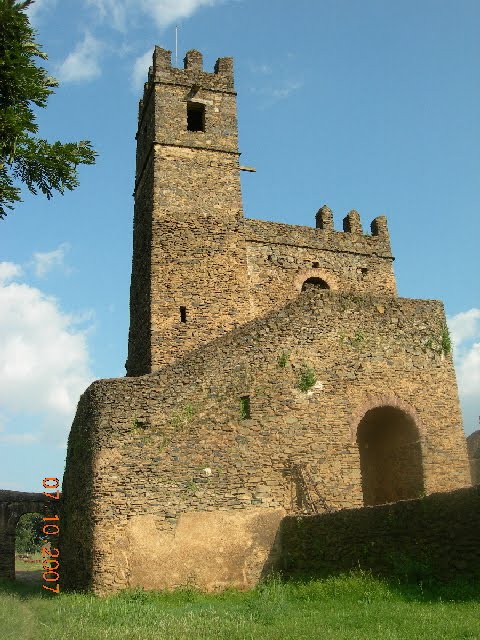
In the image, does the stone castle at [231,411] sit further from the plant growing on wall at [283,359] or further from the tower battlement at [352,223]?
the tower battlement at [352,223]

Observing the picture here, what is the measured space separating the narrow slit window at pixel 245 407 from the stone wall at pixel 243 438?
94mm

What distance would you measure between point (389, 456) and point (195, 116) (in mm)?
14073

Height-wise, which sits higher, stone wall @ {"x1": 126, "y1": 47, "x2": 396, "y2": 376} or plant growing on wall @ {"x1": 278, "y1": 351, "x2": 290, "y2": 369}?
stone wall @ {"x1": 126, "y1": 47, "x2": 396, "y2": 376}

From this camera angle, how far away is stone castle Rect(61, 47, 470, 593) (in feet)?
44.6

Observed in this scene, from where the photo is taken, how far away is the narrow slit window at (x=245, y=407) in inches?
582

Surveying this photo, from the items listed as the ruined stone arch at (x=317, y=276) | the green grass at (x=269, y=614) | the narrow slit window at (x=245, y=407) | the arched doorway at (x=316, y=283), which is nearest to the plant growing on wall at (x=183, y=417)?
the narrow slit window at (x=245, y=407)

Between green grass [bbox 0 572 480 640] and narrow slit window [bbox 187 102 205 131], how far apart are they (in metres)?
16.1

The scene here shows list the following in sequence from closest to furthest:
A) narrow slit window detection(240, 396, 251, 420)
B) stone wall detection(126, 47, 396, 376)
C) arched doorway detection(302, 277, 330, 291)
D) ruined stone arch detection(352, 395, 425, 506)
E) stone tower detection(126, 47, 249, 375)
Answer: narrow slit window detection(240, 396, 251, 420)
ruined stone arch detection(352, 395, 425, 506)
stone tower detection(126, 47, 249, 375)
stone wall detection(126, 47, 396, 376)
arched doorway detection(302, 277, 330, 291)

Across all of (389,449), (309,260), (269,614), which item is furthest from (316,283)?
(269,614)

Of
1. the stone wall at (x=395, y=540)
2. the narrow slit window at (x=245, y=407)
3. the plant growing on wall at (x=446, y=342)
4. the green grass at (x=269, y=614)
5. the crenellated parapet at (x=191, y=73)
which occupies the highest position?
the crenellated parapet at (x=191, y=73)

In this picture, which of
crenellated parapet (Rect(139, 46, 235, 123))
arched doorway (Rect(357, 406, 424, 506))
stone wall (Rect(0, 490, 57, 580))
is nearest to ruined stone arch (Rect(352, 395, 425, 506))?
arched doorway (Rect(357, 406, 424, 506))

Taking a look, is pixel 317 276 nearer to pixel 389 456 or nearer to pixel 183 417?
pixel 389 456

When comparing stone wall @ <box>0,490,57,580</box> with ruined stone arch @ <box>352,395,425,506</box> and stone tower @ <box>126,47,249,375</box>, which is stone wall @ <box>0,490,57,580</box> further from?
ruined stone arch @ <box>352,395,425,506</box>

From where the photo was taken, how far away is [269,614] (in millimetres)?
Answer: 10305
